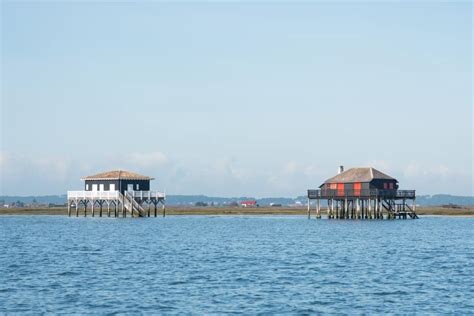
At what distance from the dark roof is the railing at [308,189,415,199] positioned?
1.41 meters

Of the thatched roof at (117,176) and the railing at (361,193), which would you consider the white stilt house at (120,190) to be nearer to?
the thatched roof at (117,176)

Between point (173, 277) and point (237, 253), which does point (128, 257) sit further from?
point (173, 277)

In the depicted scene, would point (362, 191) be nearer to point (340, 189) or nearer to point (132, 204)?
point (340, 189)

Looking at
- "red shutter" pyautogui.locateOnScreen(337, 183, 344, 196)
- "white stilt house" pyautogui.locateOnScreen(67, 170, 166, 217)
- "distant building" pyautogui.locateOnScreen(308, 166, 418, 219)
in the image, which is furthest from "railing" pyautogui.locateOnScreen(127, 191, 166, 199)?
"red shutter" pyautogui.locateOnScreen(337, 183, 344, 196)

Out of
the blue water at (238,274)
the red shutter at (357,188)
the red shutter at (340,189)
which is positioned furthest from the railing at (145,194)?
the blue water at (238,274)

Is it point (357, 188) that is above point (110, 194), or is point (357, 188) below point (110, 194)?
above

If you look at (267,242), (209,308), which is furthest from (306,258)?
(209,308)

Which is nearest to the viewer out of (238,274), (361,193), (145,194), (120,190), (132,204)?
(238,274)

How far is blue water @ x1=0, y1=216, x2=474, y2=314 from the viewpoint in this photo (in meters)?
34.7

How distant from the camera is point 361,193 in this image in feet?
348

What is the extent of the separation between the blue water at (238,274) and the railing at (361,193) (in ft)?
95.8

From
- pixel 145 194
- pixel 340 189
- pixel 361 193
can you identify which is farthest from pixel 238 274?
pixel 340 189

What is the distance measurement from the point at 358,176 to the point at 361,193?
9.12ft

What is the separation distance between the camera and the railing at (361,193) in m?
105
